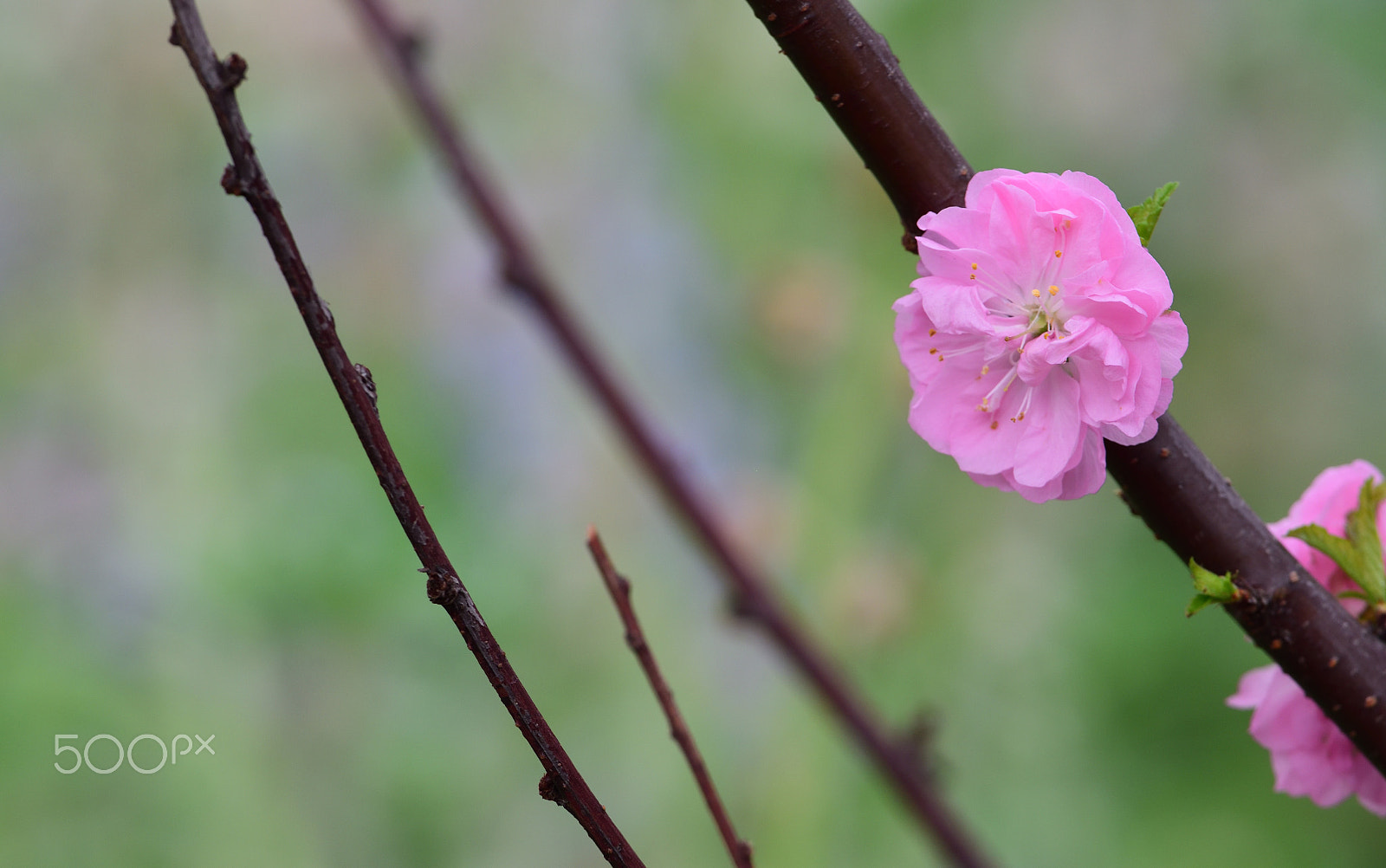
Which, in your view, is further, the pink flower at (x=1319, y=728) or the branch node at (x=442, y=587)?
the pink flower at (x=1319, y=728)

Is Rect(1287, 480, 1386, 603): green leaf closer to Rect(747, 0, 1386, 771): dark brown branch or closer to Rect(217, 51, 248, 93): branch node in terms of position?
Rect(747, 0, 1386, 771): dark brown branch

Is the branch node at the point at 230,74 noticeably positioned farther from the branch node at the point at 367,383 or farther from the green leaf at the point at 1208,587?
the green leaf at the point at 1208,587

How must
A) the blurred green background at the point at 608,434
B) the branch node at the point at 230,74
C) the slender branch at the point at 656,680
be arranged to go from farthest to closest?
the blurred green background at the point at 608,434
the slender branch at the point at 656,680
the branch node at the point at 230,74

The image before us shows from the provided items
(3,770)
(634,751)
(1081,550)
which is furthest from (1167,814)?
(3,770)

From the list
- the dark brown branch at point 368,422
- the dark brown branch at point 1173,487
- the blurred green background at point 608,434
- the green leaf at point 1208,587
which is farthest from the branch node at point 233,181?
the blurred green background at point 608,434

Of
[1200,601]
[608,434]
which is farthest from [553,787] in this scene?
[608,434]

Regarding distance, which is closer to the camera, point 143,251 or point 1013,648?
point 143,251

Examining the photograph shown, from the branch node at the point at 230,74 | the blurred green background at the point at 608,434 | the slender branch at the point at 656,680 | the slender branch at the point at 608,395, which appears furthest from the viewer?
the blurred green background at the point at 608,434

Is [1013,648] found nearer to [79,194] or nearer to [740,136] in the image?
[740,136]
